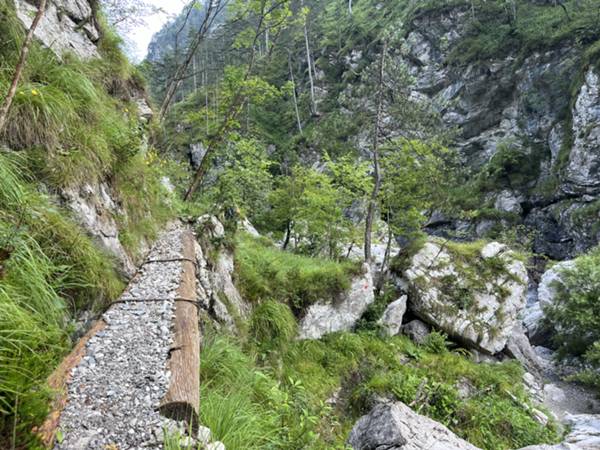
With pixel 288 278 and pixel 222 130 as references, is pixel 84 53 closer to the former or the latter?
pixel 222 130

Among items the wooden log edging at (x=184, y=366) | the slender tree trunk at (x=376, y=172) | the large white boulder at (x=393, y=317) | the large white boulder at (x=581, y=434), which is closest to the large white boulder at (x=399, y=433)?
the large white boulder at (x=581, y=434)

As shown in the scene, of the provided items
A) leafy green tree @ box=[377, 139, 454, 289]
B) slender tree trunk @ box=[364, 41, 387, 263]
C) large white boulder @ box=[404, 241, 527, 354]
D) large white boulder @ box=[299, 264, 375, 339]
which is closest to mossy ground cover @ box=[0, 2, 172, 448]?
large white boulder @ box=[299, 264, 375, 339]

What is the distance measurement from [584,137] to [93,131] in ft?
95.2

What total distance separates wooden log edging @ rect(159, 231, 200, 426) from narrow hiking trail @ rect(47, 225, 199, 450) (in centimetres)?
4

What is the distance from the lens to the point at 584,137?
872 inches

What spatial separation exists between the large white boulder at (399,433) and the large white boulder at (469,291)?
18.2ft

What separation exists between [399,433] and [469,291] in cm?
761

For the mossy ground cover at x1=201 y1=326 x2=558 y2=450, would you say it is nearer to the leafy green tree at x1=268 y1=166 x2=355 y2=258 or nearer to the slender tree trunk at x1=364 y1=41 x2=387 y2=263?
the slender tree trunk at x1=364 y1=41 x2=387 y2=263

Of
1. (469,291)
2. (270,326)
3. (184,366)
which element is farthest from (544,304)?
(184,366)

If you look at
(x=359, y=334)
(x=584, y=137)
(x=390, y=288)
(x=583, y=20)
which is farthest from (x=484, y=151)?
(x=359, y=334)

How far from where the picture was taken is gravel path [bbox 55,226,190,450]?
6.24ft

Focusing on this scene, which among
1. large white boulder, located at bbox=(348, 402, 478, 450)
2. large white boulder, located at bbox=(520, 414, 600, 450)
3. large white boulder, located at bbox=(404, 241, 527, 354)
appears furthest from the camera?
large white boulder, located at bbox=(404, 241, 527, 354)

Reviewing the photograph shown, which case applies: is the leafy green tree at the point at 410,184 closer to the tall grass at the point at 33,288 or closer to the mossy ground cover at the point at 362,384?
the mossy ground cover at the point at 362,384

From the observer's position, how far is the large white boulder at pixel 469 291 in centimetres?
1035
